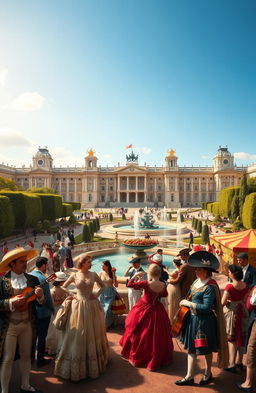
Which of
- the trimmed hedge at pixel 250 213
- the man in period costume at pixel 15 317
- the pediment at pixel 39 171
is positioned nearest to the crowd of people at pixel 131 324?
the man in period costume at pixel 15 317

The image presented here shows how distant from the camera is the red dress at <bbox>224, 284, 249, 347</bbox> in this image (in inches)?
178

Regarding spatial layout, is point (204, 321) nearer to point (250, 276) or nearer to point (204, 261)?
point (204, 261)

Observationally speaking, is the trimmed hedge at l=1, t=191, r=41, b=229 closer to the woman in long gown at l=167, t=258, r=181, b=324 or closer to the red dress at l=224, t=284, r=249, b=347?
the woman in long gown at l=167, t=258, r=181, b=324

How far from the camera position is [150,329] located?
179 inches

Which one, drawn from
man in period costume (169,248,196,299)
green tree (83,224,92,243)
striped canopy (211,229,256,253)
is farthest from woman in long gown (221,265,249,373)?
green tree (83,224,92,243)

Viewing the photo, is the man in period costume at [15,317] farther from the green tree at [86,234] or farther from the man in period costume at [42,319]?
the green tree at [86,234]

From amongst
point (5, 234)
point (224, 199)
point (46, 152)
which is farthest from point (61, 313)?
point (46, 152)

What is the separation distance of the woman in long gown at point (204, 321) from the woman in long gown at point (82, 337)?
1.41 meters

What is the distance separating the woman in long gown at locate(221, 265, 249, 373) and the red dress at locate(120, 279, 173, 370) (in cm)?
109

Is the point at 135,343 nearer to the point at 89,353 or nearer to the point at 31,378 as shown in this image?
the point at 89,353

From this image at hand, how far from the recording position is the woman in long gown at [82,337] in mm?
4180

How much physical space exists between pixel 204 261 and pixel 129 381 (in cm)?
236

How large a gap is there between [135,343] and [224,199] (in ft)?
134

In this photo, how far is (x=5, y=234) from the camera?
2280 centimetres
